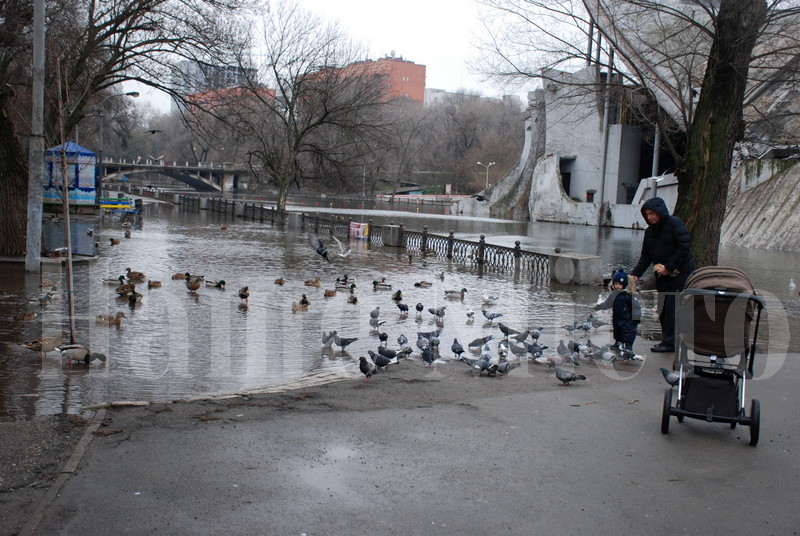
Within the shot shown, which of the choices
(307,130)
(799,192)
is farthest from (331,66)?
(799,192)

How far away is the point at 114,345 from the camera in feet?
30.7

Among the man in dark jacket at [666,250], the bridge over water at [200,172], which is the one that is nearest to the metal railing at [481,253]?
the man in dark jacket at [666,250]

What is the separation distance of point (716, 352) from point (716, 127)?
8.59m

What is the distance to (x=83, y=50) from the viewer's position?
1780 centimetres

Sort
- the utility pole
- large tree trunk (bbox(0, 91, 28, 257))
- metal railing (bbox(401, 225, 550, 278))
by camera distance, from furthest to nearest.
A: metal railing (bbox(401, 225, 550, 278)) → large tree trunk (bbox(0, 91, 28, 257)) → the utility pole

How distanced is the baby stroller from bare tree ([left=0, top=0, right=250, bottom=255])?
14613mm

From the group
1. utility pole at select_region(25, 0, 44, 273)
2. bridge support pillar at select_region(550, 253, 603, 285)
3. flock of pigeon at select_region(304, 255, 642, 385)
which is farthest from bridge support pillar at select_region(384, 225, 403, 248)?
flock of pigeon at select_region(304, 255, 642, 385)

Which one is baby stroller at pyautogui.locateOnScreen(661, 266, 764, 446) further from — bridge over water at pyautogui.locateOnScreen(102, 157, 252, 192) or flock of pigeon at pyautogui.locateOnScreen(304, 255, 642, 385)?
bridge over water at pyautogui.locateOnScreen(102, 157, 252, 192)

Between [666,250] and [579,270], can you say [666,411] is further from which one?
[579,270]

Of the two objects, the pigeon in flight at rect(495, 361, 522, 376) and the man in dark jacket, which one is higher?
the man in dark jacket

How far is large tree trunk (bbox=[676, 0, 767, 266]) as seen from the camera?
38.7ft

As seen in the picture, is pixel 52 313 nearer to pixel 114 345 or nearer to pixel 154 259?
pixel 114 345

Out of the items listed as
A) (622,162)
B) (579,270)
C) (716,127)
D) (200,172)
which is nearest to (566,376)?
(716,127)

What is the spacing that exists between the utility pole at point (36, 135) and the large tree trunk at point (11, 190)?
2064 millimetres
